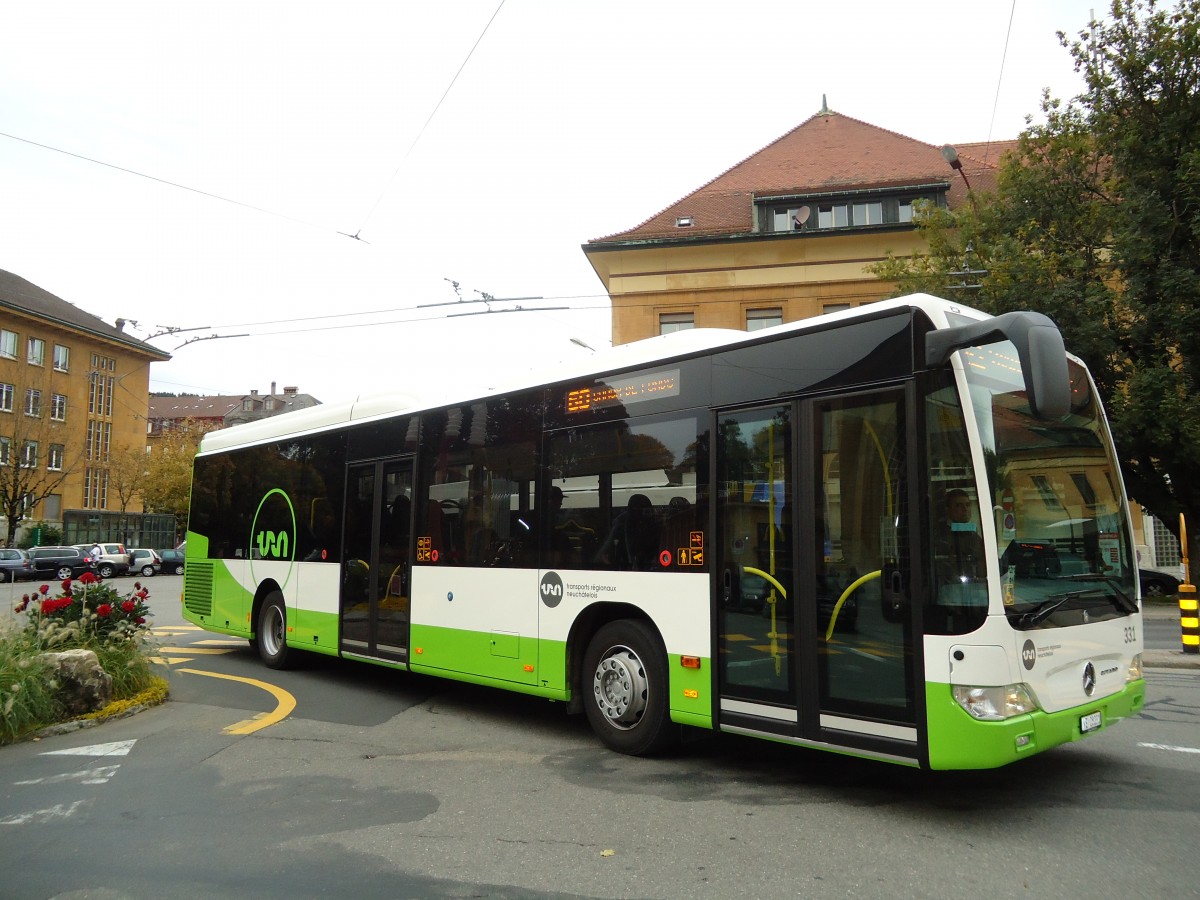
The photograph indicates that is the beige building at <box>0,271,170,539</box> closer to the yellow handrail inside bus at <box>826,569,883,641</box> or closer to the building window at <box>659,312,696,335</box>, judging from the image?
the building window at <box>659,312,696,335</box>

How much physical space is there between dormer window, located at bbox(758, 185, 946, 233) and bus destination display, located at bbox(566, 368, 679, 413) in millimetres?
26785

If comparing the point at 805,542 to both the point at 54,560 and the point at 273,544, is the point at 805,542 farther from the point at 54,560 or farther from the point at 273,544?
the point at 54,560

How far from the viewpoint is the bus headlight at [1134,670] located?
581 cm

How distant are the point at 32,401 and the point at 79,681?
53.6 m

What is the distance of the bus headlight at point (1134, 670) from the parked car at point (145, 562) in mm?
47144

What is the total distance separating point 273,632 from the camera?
1168 centimetres

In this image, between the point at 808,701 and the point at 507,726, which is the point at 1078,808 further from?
the point at 507,726

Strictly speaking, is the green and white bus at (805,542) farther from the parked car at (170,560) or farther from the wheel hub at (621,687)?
the parked car at (170,560)

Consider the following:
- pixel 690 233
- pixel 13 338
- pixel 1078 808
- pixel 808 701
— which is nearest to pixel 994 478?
pixel 808 701

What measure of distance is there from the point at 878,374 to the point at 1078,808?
282 cm

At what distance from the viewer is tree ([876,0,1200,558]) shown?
69.1ft

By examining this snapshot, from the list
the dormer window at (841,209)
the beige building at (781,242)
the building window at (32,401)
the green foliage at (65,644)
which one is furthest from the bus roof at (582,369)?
the building window at (32,401)

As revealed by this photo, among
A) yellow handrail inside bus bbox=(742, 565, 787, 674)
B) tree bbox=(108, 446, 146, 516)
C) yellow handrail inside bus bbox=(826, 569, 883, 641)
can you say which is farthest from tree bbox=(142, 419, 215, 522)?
yellow handrail inside bus bbox=(826, 569, 883, 641)

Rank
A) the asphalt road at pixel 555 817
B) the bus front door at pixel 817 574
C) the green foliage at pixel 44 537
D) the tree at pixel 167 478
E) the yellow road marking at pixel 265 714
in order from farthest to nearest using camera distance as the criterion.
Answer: the tree at pixel 167 478
the green foliage at pixel 44 537
the yellow road marking at pixel 265 714
the bus front door at pixel 817 574
the asphalt road at pixel 555 817
